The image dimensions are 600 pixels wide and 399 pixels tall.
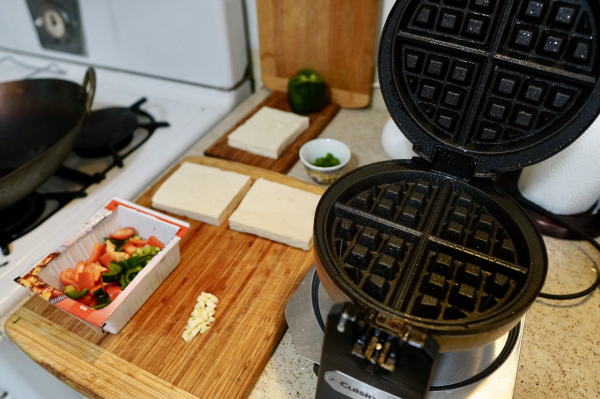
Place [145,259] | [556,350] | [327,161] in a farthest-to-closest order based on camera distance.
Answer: [327,161], [145,259], [556,350]

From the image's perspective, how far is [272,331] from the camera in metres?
0.88

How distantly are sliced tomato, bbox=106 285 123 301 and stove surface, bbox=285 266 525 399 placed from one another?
0.36m

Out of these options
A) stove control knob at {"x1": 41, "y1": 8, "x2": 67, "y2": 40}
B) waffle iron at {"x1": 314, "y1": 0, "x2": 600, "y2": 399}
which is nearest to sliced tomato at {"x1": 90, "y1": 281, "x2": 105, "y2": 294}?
waffle iron at {"x1": 314, "y1": 0, "x2": 600, "y2": 399}

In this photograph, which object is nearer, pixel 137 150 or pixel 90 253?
pixel 90 253

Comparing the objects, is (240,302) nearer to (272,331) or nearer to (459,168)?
(272,331)

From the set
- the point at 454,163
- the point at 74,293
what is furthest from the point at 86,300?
the point at 454,163

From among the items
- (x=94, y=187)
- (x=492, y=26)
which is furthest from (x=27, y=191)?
(x=492, y=26)

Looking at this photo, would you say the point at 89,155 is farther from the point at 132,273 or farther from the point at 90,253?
the point at 132,273

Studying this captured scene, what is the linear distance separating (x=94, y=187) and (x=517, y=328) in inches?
46.1

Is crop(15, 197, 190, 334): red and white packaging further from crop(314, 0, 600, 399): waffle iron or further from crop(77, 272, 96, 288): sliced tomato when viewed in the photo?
crop(314, 0, 600, 399): waffle iron

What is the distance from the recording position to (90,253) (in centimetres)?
102

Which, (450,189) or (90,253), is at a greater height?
(450,189)

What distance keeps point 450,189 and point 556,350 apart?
1.28 ft

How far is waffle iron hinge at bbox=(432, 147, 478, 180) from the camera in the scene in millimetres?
830
